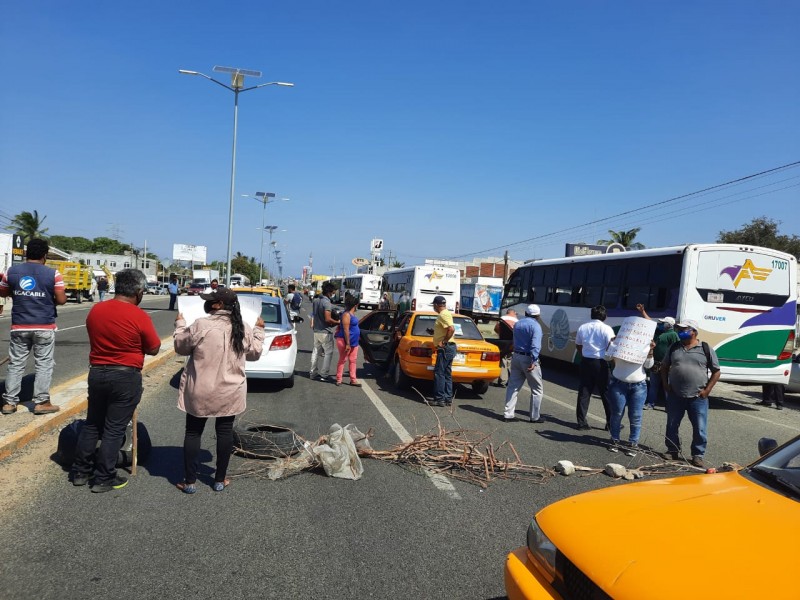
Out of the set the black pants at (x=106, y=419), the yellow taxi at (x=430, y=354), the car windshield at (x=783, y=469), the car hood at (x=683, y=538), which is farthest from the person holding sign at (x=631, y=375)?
the black pants at (x=106, y=419)

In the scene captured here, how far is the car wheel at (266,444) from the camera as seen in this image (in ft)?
19.3

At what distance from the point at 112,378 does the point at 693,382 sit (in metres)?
6.06

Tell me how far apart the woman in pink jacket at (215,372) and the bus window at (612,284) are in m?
11.4

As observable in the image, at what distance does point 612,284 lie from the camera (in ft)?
48.2

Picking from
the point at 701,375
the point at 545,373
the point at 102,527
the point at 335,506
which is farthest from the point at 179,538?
the point at 545,373

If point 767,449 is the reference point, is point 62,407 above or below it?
below

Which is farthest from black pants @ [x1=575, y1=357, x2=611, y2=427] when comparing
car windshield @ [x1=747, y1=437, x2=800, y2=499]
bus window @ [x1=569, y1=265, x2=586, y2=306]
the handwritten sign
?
bus window @ [x1=569, y1=265, x2=586, y2=306]

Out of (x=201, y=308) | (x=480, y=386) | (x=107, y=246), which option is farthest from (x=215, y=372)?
(x=107, y=246)

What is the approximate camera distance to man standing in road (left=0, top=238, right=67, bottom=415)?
252 inches

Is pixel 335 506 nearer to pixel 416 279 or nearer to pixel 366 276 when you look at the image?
pixel 416 279

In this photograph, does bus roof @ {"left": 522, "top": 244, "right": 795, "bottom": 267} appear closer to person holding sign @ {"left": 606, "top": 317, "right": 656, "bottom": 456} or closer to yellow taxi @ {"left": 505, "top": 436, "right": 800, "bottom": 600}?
person holding sign @ {"left": 606, "top": 317, "right": 656, "bottom": 456}

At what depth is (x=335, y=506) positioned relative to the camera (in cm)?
483

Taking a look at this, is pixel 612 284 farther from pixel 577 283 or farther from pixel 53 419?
pixel 53 419

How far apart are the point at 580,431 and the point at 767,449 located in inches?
198
